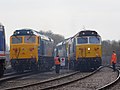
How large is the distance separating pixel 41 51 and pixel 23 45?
2.30m

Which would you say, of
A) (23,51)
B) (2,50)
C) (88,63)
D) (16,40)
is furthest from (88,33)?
(2,50)

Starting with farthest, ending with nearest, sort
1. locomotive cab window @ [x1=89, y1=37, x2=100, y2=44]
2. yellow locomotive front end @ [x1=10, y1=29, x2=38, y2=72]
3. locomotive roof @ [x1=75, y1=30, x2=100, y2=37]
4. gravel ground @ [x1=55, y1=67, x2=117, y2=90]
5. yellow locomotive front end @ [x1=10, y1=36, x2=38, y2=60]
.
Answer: locomotive roof @ [x1=75, y1=30, x2=100, y2=37] < locomotive cab window @ [x1=89, y1=37, x2=100, y2=44] < yellow locomotive front end @ [x1=10, y1=36, x2=38, y2=60] < yellow locomotive front end @ [x1=10, y1=29, x2=38, y2=72] < gravel ground @ [x1=55, y1=67, x2=117, y2=90]

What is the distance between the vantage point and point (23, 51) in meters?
27.5

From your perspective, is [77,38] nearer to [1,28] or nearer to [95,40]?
[95,40]

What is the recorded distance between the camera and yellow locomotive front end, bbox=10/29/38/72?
2730 cm

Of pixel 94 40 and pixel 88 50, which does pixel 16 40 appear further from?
pixel 94 40

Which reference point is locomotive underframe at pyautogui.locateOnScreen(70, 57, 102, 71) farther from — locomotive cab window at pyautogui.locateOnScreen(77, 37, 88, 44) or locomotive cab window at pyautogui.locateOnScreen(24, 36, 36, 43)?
locomotive cab window at pyautogui.locateOnScreen(24, 36, 36, 43)

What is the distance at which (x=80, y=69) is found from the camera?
29422 millimetres

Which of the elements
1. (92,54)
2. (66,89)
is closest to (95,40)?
(92,54)

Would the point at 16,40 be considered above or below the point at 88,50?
above

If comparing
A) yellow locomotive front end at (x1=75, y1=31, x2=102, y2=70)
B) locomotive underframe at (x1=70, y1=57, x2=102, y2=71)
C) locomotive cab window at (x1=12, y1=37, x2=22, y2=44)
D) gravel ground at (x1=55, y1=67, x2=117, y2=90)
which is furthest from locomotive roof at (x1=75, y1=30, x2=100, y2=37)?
gravel ground at (x1=55, y1=67, x2=117, y2=90)

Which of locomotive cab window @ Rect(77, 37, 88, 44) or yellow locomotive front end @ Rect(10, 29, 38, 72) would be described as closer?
yellow locomotive front end @ Rect(10, 29, 38, 72)

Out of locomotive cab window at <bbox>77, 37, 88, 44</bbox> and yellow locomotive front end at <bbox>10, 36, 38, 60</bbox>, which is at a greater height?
locomotive cab window at <bbox>77, 37, 88, 44</bbox>

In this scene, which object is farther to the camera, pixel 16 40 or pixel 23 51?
pixel 16 40
